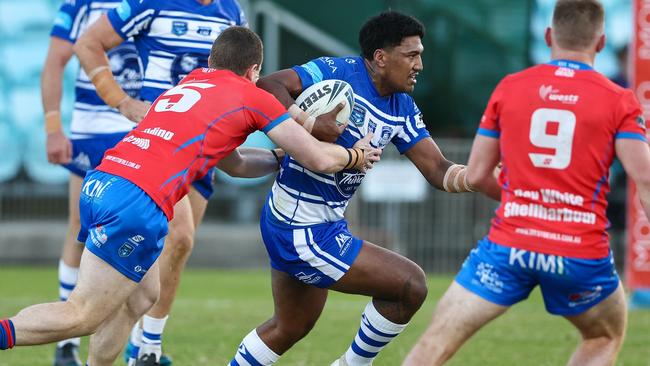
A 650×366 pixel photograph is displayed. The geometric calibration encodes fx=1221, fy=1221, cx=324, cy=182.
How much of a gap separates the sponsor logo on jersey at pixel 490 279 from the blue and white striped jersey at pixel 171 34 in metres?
3.06

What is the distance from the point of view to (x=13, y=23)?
16562 millimetres

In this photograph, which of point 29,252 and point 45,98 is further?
point 29,252

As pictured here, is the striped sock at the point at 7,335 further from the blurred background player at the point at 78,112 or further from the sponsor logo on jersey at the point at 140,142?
the blurred background player at the point at 78,112

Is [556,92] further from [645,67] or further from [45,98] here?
[645,67]

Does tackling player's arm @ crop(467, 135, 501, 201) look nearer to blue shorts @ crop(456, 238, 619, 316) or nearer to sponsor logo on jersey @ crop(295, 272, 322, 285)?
blue shorts @ crop(456, 238, 619, 316)

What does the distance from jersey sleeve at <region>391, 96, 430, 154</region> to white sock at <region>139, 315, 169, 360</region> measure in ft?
6.62

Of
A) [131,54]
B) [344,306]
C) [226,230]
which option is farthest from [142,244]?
[226,230]

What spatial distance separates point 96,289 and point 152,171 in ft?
2.18

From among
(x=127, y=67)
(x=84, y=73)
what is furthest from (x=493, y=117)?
(x=84, y=73)

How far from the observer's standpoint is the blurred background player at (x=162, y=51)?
25.5 feet

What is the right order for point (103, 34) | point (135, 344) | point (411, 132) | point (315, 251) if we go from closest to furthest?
point (315, 251) → point (411, 132) → point (103, 34) → point (135, 344)

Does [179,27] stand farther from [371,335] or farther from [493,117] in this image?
[493,117]

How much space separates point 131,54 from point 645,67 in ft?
19.1

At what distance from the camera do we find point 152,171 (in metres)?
6.25
